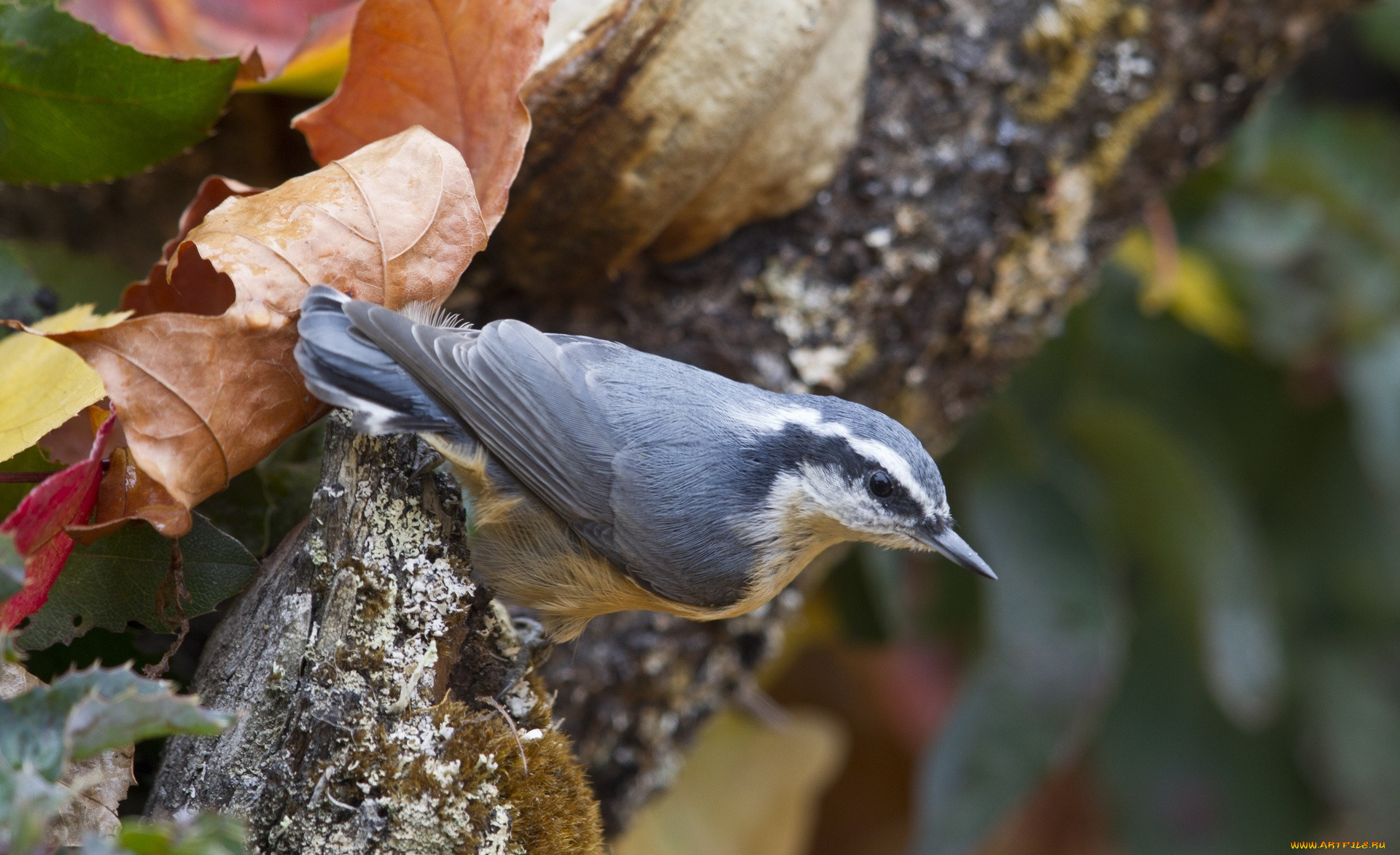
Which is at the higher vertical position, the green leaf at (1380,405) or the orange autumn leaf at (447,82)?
the orange autumn leaf at (447,82)

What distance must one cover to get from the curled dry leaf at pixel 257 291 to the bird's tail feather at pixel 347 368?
4cm

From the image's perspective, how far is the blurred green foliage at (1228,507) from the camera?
1.92 m

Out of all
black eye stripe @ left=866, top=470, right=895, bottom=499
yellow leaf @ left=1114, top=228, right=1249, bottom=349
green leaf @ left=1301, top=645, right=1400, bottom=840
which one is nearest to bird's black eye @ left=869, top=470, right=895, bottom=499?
black eye stripe @ left=866, top=470, right=895, bottom=499

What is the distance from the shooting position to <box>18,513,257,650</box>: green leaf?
1012 mm

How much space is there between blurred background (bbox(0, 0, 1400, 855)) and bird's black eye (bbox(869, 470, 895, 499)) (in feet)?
2.28

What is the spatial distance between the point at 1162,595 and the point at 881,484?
5.06 feet

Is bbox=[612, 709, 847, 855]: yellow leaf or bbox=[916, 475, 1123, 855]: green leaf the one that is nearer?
bbox=[916, 475, 1123, 855]: green leaf

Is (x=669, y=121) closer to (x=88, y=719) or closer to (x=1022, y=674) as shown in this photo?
(x=88, y=719)

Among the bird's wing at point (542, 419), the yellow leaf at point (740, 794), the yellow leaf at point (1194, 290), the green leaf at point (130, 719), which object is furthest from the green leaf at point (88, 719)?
the yellow leaf at point (1194, 290)

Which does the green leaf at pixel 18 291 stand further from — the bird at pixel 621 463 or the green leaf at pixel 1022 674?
the green leaf at pixel 1022 674

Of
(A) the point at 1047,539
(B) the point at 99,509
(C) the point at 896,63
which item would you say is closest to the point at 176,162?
(B) the point at 99,509

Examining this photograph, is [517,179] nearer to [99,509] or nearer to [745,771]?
[99,509]

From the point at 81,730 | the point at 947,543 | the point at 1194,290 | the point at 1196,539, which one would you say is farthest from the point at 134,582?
the point at 1194,290

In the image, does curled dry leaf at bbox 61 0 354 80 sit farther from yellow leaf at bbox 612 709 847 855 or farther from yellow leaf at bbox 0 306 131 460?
yellow leaf at bbox 612 709 847 855
